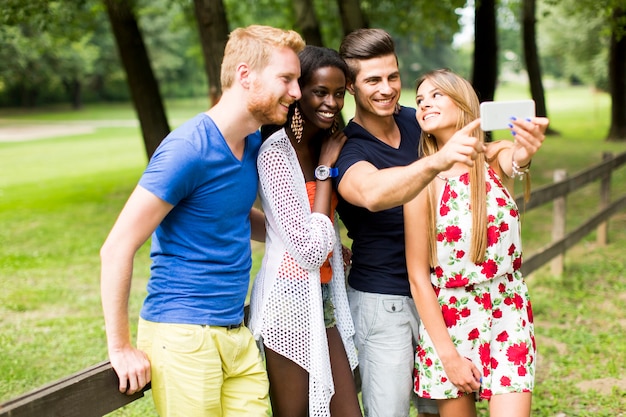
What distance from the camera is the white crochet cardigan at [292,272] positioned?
7.86ft

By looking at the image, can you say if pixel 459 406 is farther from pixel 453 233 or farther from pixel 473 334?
pixel 453 233

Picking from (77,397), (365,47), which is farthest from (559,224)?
(77,397)

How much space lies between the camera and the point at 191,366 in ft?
7.25

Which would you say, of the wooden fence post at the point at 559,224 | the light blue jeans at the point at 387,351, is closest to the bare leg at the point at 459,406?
the light blue jeans at the point at 387,351

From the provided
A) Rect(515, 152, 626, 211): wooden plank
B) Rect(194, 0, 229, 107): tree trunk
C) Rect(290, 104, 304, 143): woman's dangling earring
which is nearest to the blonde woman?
Rect(290, 104, 304, 143): woman's dangling earring

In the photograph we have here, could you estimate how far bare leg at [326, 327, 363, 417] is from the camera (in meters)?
2.61

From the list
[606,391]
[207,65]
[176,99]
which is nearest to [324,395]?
[606,391]

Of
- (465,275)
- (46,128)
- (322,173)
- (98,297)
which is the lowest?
(46,128)

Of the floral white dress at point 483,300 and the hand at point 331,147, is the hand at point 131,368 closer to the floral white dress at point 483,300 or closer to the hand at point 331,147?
the hand at point 331,147

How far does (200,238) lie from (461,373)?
1122mm

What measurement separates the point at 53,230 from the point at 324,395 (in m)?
9.52

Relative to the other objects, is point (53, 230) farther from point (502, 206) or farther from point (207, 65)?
point (502, 206)

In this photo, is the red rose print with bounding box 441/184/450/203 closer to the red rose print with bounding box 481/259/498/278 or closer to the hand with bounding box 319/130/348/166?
the red rose print with bounding box 481/259/498/278

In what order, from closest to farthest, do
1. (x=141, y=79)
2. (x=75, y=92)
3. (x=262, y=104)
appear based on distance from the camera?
1. (x=262, y=104)
2. (x=141, y=79)
3. (x=75, y=92)
